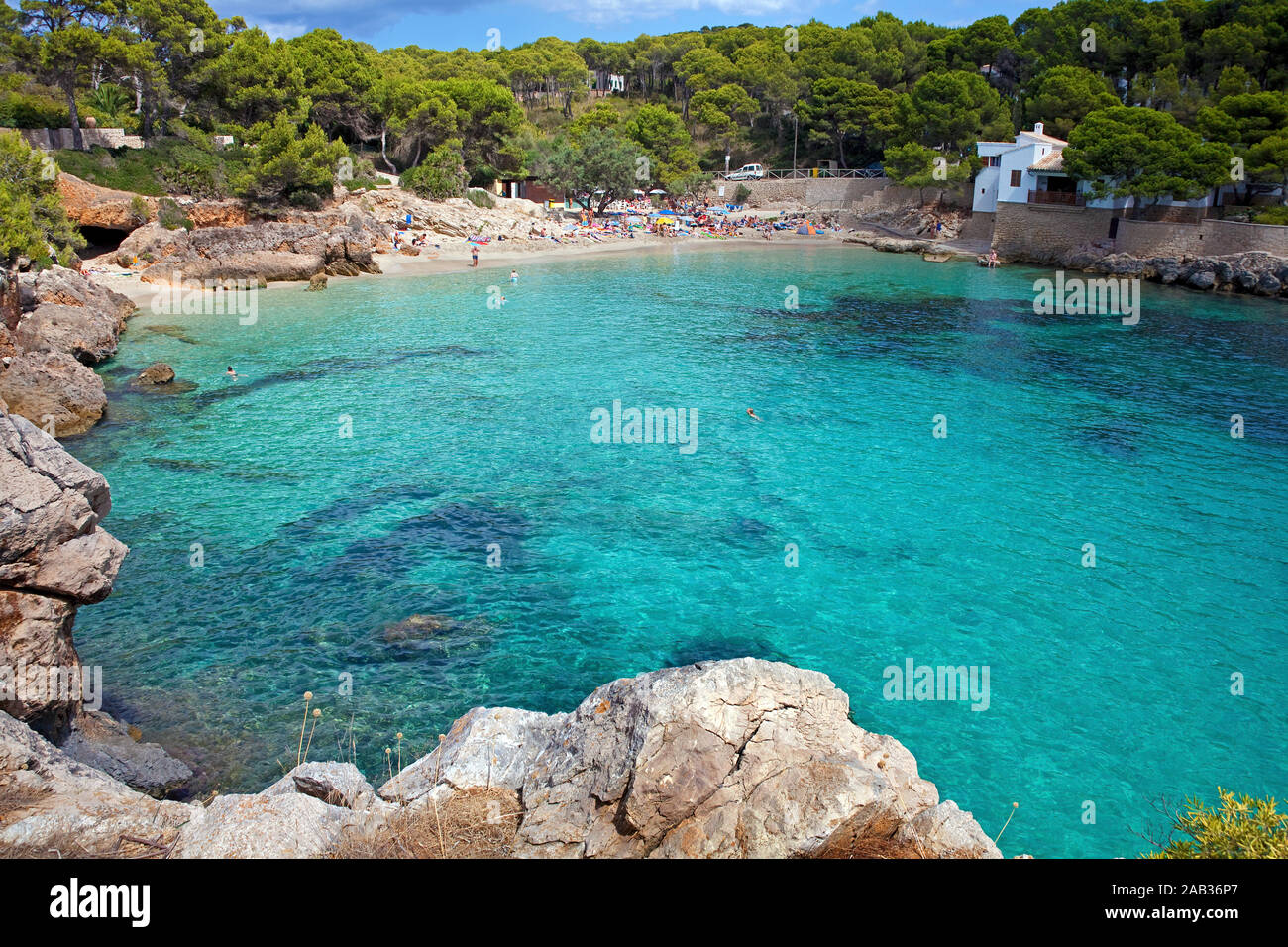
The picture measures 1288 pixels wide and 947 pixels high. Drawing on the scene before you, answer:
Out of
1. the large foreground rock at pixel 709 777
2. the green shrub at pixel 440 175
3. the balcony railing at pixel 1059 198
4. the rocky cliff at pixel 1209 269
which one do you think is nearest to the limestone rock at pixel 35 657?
the large foreground rock at pixel 709 777

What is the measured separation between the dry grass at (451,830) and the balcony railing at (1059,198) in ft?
204

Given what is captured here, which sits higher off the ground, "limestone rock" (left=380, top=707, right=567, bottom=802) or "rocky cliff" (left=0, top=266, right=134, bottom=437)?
"rocky cliff" (left=0, top=266, right=134, bottom=437)

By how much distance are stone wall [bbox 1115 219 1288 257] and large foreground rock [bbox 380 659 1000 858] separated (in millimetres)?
52688

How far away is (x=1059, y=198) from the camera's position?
58656 mm

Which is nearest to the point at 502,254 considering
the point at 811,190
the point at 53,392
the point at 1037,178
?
the point at 1037,178

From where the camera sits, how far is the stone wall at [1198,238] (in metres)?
47.5

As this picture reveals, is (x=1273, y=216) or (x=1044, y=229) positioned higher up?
(x=1044, y=229)

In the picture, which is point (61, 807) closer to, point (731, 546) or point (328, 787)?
point (328, 787)

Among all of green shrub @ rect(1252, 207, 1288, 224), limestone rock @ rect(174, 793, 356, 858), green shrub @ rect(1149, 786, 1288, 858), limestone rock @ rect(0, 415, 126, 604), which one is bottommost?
limestone rock @ rect(174, 793, 356, 858)

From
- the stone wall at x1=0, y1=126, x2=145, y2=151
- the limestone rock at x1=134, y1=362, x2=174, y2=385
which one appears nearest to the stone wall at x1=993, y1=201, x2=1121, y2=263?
the limestone rock at x1=134, y1=362, x2=174, y2=385

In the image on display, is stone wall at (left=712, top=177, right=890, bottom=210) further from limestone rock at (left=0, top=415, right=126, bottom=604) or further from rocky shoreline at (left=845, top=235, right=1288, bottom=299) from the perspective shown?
limestone rock at (left=0, top=415, right=126, bottom=604)

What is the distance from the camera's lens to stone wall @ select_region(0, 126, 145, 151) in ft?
159

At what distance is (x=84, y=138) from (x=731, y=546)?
54588 millimetres

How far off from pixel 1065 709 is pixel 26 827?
1303 cm
